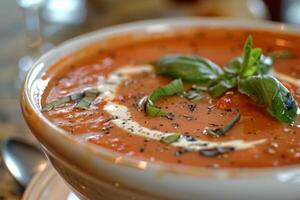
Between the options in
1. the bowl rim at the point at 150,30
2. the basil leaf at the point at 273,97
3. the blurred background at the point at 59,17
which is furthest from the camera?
the blurred background at the point at 59,17

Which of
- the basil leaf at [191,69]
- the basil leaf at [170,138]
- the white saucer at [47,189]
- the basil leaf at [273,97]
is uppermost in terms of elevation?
the basil leaf at [273,97]

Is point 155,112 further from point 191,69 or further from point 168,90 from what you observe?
point 191,69

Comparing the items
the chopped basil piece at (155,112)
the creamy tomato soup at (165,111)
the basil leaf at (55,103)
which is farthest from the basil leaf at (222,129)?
the basil leaf at (55,103)

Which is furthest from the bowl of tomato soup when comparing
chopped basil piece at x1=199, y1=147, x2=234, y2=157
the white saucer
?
the white saucer

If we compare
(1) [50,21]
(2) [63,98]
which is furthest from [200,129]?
(1) [50,21]

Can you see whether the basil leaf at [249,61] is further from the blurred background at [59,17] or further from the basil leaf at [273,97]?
the blurred background at [59,17]

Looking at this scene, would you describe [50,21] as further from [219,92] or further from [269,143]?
[269,143]
